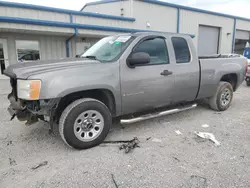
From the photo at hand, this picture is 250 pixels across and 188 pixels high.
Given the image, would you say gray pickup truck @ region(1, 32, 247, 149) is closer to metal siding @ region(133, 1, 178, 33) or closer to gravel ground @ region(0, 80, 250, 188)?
gravel ground @ region(0, 80, 250, 188)

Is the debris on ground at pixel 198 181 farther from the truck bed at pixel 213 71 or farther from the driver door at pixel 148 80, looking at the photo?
the truck bed at pixel 213 71

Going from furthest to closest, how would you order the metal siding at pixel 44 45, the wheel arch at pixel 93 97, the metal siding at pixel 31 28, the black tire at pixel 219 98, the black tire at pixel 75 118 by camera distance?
the metal siding at pixel 44 45 → the metal siding at pixel 31 28 → the black tire at pixel 219 98 → the wheel arch at pixel 93 97 → the black tire at pixel 75 118

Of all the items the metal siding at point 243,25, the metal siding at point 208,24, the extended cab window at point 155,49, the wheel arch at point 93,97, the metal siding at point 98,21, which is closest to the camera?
the wheel arch at point 93,97

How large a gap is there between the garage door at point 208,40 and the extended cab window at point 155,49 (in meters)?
16.1

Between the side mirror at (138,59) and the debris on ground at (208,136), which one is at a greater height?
the side mirror at (138,59)

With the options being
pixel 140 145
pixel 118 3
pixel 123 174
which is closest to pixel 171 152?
pixel 140 145

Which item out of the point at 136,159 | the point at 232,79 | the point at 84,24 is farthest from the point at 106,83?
the point at 84,24

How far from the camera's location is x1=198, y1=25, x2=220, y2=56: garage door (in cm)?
1877

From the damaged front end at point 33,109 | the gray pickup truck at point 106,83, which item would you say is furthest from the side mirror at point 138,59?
the damaged front end at point 33,109

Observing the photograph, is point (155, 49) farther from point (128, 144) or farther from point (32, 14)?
point (32, 14)

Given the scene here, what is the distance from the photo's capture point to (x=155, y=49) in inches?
144

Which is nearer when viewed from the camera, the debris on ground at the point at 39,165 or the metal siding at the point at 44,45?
the debris on ground at the point at 39,165

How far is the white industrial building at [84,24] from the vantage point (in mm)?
9977

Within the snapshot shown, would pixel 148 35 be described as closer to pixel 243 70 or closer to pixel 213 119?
pixel 213 119
